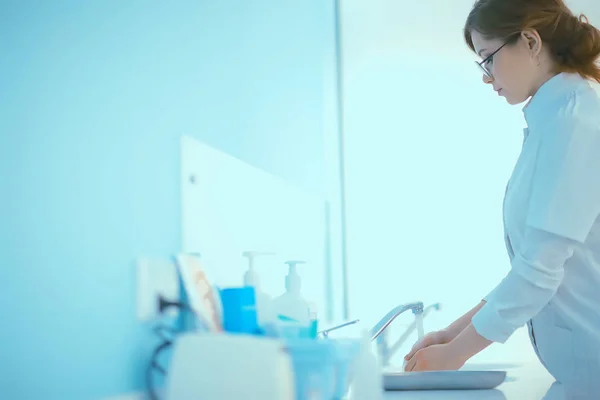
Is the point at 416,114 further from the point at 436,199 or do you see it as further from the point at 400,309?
the point at 400,309

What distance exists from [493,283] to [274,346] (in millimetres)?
2539

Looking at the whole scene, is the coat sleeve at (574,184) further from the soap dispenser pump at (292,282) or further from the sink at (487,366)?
the sink at (487,366)

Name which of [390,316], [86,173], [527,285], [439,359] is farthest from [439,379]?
[86,173]

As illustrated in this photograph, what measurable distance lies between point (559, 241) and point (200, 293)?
0.71 m

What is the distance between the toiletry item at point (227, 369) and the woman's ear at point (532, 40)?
973mm

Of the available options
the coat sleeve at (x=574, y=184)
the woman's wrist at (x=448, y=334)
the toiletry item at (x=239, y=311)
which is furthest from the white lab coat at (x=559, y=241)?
the toiletry item at (x=239, y=311)

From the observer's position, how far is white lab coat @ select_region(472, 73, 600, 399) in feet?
3.80

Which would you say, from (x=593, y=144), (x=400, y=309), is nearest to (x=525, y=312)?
A: (x=593, y=144)

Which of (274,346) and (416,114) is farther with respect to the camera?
(416,114)

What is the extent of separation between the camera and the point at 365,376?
0.70 metres

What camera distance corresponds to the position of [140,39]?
2.39ft

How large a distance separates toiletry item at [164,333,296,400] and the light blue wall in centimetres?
9

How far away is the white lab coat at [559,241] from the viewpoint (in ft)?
3.80

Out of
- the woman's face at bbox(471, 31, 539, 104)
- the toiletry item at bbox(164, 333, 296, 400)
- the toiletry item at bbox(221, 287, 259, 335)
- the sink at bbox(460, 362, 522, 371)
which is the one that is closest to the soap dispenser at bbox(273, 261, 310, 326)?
the toiletry item at bbox(221, 287, 259, 335)
